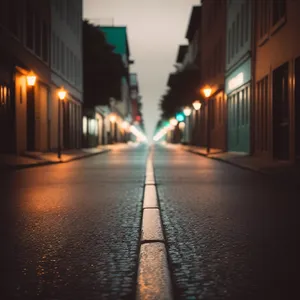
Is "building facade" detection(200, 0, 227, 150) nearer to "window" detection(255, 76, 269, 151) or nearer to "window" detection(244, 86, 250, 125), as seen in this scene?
"window" detection(244, 86, 250, 125)

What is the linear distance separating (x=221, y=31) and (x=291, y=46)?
21110 mm

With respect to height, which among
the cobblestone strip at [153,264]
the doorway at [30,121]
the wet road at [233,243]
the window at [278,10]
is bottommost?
the wet road at [233,243]

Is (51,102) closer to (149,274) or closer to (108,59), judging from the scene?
(108,59)

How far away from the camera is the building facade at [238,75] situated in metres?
28.5

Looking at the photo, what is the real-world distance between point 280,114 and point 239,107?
9643 mm

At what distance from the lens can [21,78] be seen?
1005 inches

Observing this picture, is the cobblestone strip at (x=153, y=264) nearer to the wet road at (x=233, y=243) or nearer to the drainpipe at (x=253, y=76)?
the wet road at (x=233, y=243)

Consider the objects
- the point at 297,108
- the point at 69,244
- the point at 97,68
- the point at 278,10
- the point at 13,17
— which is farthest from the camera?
the point at 97,68

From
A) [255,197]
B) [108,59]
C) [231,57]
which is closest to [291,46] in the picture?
[255,197]

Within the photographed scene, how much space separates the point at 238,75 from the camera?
102 ft

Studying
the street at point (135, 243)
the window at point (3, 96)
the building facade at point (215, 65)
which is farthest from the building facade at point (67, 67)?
the street at point (135, 243)

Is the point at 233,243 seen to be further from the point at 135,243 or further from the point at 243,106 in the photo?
the point at 243,106

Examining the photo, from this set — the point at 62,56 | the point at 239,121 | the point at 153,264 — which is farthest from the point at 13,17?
the point at 153,264

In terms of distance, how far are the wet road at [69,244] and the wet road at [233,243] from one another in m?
0.41
